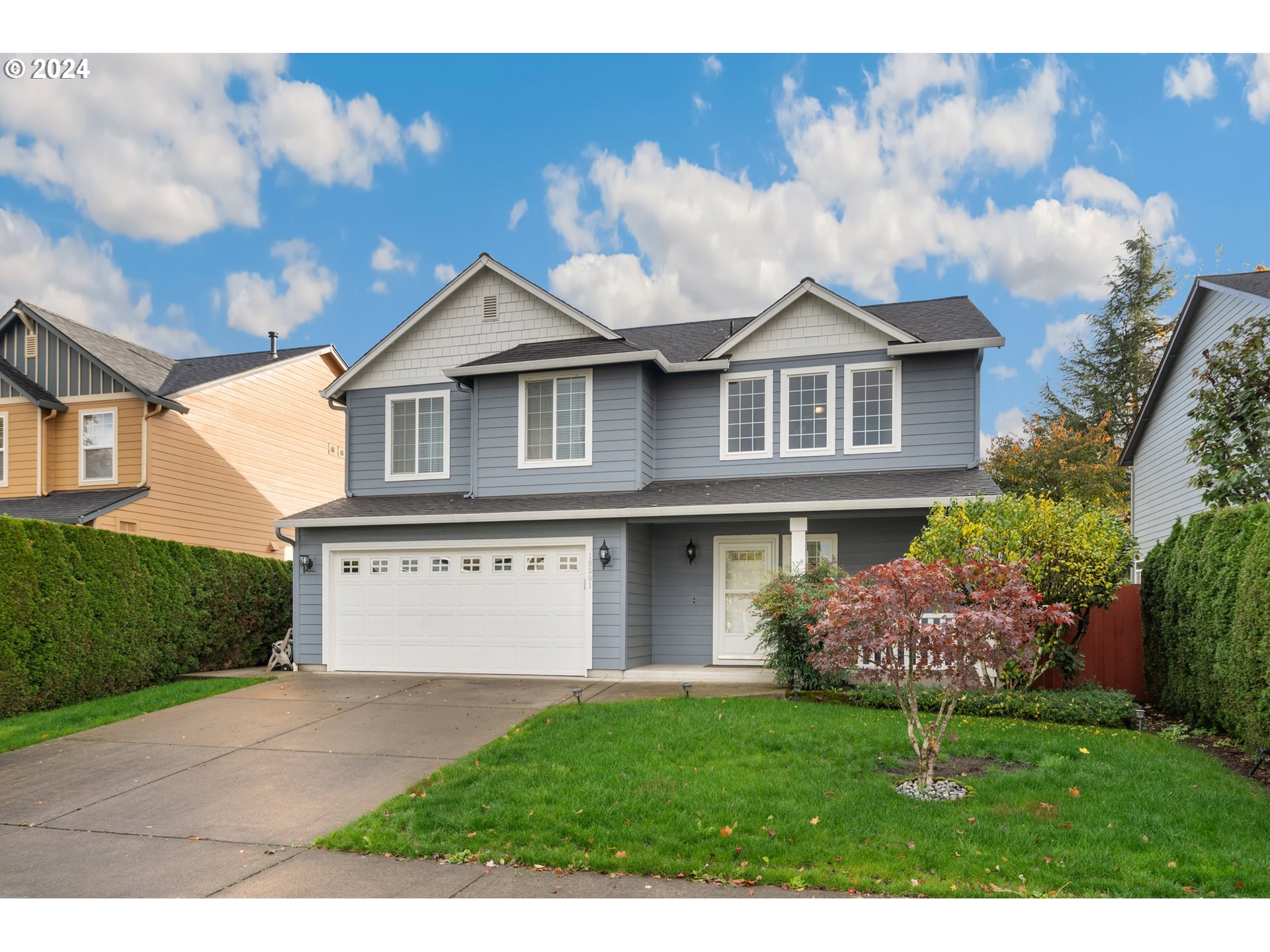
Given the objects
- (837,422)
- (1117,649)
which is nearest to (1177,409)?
(1117,649)

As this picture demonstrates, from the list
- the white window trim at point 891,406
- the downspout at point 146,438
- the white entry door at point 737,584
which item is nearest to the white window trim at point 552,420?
the white entry door at point 737,584

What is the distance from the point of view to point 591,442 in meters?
14.9

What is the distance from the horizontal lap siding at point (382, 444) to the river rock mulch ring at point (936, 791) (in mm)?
A: 10545

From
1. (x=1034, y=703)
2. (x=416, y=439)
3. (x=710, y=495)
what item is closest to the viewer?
(x=1034, y=703)

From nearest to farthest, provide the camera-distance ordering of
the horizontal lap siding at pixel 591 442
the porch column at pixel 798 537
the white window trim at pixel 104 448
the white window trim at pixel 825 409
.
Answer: the porch column at pixel 798 537 < the white window trim at pixel 825 409 < the horizontal lap siding at pixel 591 442 < the white window trim at pixel 104 448

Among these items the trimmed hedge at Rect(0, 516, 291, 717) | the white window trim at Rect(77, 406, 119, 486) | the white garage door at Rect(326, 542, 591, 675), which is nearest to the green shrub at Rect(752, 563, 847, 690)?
the white garage door at Rect(326, 542, 591, 675)

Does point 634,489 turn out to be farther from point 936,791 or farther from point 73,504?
point 73,504

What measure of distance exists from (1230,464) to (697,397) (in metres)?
7.76

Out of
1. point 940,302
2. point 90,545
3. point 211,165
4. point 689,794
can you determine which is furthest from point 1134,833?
point 211,165

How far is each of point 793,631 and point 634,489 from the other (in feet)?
13.7

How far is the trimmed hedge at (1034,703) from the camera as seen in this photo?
983cm

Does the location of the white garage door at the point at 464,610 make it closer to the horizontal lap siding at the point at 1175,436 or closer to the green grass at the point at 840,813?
the green grass at the point at 840,813
